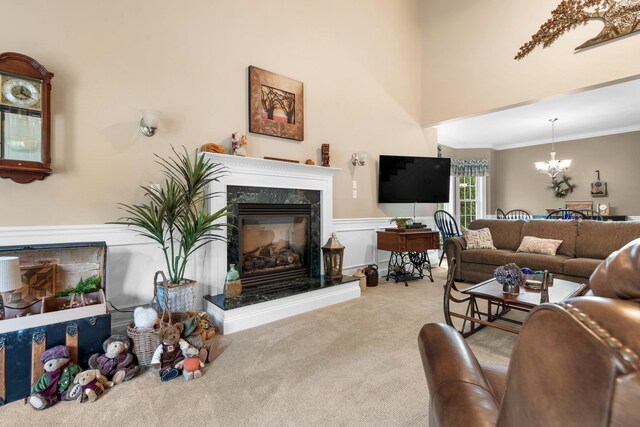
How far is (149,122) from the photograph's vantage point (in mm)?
2592

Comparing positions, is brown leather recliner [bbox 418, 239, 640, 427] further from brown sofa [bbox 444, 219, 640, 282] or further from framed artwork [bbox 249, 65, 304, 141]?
brown sofa [bbox 444, 219, 640, 282]

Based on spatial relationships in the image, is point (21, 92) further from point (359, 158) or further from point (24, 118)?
point (359, 158)

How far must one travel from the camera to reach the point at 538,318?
49 cm

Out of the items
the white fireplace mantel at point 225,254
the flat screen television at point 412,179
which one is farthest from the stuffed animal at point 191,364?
the flat screen television at point 412,179

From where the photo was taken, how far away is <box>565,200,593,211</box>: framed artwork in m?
6.94

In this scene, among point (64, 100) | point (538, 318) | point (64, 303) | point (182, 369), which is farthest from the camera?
point (64, 100)

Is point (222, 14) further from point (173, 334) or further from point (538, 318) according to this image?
point (538, 318)

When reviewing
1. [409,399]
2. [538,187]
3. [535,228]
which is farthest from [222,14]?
[538,187]

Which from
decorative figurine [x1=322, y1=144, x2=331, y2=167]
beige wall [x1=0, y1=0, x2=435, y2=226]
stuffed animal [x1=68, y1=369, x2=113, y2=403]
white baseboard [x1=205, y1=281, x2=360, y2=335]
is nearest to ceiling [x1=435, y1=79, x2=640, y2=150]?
beige wall [x1=0, y1=0, x2=435, y2=226]

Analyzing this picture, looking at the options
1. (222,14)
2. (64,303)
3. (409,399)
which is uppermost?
(222,14)

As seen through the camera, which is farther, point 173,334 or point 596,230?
point 596,230

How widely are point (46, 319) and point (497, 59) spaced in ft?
18.9

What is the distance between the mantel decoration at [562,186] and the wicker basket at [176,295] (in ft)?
27.5

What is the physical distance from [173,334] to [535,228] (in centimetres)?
455
